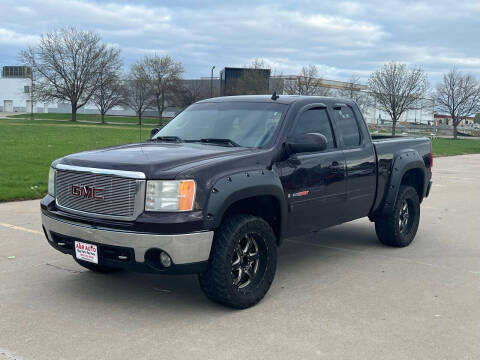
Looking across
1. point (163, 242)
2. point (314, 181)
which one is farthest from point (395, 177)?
point (163, 242)

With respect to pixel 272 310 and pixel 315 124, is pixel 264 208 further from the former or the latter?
pixel 315 124

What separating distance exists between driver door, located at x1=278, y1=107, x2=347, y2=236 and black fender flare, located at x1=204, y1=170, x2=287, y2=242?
0.51ft

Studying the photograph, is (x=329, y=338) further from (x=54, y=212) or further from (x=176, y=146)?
(x=54, y=212)

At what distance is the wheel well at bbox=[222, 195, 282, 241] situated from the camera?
479 centimetres

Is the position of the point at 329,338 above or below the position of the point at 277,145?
below

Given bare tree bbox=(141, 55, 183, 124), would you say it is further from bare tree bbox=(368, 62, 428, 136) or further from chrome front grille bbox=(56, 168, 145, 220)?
chrome front grille bbox=(56, 168, 145, 220)

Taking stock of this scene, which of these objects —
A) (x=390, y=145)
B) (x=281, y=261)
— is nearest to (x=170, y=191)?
(x=281, y=261)

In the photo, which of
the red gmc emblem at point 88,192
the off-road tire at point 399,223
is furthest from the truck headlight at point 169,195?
the off-road tire at point 399,223

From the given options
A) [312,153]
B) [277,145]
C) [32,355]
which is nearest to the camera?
[32,355]

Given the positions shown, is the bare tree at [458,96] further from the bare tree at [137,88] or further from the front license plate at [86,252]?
the front license plate at [86,252]

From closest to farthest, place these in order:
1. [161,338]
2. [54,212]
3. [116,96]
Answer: [161,338] → [54,212] → [116,96]

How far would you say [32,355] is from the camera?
11.9 feet

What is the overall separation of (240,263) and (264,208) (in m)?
0.62

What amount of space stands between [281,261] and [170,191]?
2.45m
